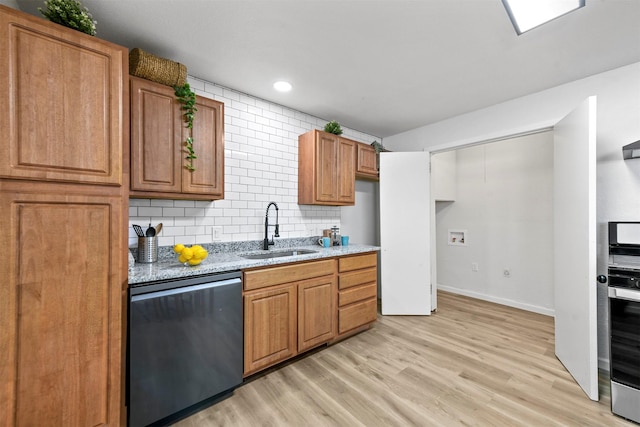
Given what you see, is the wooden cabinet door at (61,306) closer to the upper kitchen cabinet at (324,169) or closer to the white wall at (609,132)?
the upper kitchen cabinet at (324,169)

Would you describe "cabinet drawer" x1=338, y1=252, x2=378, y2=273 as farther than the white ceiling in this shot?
Yes

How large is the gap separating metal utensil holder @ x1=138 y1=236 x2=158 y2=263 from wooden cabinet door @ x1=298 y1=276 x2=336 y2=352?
3.86 ft

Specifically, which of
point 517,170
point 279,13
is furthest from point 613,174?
point 279,13

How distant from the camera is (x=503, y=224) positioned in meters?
3.86

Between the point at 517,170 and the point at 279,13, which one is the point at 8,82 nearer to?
the point at 279,13

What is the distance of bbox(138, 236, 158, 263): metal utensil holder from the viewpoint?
195 cm

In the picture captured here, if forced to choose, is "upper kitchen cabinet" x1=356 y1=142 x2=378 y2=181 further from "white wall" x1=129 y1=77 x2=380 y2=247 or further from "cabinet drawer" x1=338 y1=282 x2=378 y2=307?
"cabinet drawer" x1=338 y1=282 x2=378 y2=307

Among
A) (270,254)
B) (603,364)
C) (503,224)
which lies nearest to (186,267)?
(270,254)

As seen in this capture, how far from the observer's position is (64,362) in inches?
50.8

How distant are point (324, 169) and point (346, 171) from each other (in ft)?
1.18

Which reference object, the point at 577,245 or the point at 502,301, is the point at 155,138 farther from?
Answer: the point at 502,301

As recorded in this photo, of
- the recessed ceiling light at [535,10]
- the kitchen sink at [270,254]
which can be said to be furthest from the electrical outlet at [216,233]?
the recessed ceiling light at [535,10]

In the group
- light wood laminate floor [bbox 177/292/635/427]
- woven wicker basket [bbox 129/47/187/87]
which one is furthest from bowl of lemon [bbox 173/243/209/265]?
woven wicker basket [bbox 129/47/187/87]

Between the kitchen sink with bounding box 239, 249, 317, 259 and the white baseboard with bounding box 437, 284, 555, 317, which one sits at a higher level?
the kitchen sink with bounding box 239, 249, 317, 259
